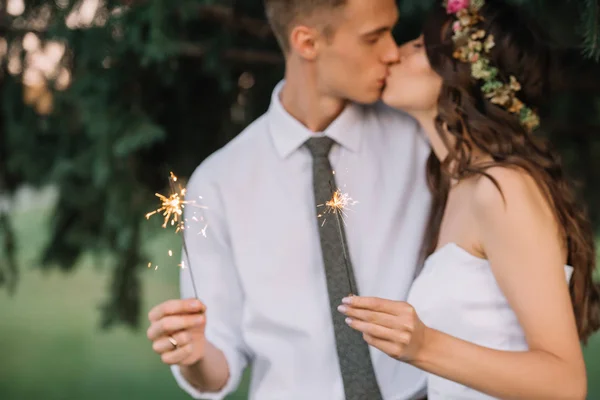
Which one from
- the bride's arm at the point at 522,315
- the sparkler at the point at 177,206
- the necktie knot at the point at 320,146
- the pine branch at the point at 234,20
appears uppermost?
the pine branch at the point at 234,20

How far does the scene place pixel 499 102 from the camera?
60.6 inches

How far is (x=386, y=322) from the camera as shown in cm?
121

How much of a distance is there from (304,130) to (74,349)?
133 inches

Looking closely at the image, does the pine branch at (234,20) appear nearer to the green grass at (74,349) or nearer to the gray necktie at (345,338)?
the gray necktie at (345,338)

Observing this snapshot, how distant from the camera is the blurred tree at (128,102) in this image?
1.84 metres

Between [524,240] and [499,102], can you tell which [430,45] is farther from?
[524,240]

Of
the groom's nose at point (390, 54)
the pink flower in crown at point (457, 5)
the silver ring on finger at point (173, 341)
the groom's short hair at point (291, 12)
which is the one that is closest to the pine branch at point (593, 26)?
the pink flower in crown at point (457, 5)

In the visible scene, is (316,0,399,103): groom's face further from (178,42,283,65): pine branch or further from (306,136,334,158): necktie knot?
(178,42,283,65): pine branch

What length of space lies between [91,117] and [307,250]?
0.65m

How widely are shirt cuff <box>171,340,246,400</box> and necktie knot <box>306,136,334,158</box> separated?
0.43m

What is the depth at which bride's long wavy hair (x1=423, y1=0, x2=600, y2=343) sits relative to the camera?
153cm

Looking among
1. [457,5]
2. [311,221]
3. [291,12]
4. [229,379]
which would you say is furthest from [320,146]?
[229,379]

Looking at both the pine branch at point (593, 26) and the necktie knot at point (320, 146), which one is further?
the necktie knot at point (320, 146)

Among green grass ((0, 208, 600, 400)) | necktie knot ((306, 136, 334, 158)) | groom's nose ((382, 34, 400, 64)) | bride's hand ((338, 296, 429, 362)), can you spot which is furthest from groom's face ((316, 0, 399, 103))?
green grass ((0, 208, 600, 400))
